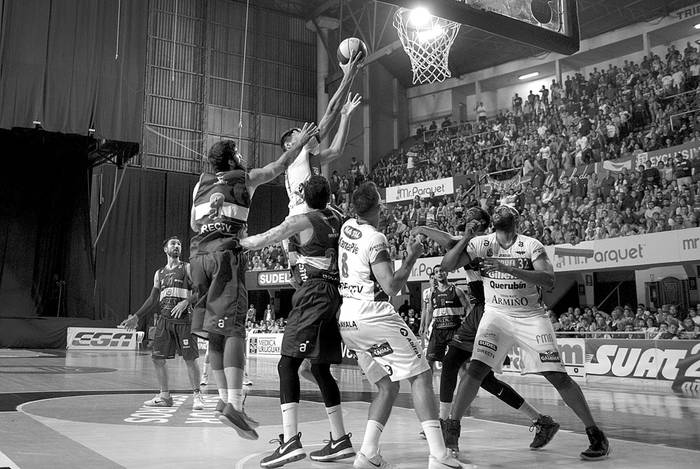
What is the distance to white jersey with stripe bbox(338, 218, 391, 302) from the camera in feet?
15.3

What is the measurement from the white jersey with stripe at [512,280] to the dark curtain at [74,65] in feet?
65.7

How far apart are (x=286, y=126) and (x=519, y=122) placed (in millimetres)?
13017

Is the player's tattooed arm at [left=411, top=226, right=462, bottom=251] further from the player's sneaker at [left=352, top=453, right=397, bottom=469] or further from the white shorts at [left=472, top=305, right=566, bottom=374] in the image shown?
the player's sneaker at [left=352, top=453, right=397, bottom=469]

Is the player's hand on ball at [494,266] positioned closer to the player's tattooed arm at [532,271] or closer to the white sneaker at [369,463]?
the player's tattooed arm at [532,271]

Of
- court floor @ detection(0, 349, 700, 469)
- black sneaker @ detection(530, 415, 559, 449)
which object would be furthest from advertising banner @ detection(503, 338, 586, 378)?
black sneaker @ detection(530, 415, 559, 449)

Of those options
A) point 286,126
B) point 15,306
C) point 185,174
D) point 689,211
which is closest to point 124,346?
point 15,306

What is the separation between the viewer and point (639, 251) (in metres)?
15.8

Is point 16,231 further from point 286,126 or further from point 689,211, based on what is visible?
point 689,211

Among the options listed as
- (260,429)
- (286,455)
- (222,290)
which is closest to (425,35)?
(260,429)

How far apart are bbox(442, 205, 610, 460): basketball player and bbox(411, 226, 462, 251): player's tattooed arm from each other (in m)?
0.10

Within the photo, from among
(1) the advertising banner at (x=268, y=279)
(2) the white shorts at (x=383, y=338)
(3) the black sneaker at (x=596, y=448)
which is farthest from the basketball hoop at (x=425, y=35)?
(1) the advertising banner at (x=268, y=279)

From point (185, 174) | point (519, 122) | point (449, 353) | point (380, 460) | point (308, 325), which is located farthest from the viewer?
point (185, 174)

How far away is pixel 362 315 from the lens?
15.2 feet

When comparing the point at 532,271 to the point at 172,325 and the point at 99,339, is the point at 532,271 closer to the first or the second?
the point at 172,325
